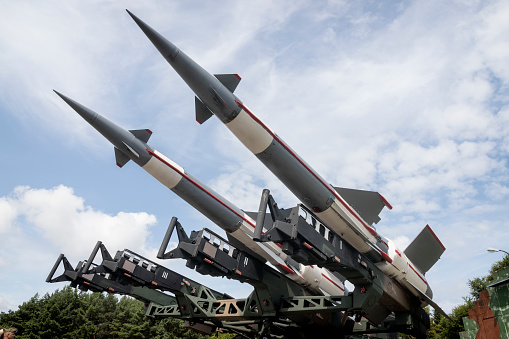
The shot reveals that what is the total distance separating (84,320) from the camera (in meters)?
26.2

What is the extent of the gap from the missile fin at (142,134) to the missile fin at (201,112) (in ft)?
6.07

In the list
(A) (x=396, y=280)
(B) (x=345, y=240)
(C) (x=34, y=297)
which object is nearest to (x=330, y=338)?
(A) (x=396, y=280)

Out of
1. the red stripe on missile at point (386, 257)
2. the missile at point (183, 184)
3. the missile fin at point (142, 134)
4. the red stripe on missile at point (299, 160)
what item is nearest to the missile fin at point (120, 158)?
the missile at point (183, 184)

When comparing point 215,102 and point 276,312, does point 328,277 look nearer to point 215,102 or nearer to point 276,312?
point 276,312

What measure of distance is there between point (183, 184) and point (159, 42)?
3.41 meters

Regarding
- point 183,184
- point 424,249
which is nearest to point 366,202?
point 424,249

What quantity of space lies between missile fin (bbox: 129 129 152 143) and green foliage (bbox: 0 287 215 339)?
57.5 feet

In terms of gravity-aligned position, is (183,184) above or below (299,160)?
above

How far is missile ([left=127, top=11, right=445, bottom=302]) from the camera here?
7.11m

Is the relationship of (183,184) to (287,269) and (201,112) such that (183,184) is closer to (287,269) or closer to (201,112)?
(201,112)

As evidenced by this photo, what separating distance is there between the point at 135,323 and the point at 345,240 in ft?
69.3

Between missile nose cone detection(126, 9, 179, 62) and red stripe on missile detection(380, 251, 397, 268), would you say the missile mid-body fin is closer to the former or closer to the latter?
red stripe on missile detection(380, 251, 397, 268)

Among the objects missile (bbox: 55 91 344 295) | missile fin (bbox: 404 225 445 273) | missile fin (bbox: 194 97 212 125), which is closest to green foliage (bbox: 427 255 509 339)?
missile fin (bbox: 404 225 445 273)

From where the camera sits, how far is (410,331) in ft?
30.2
